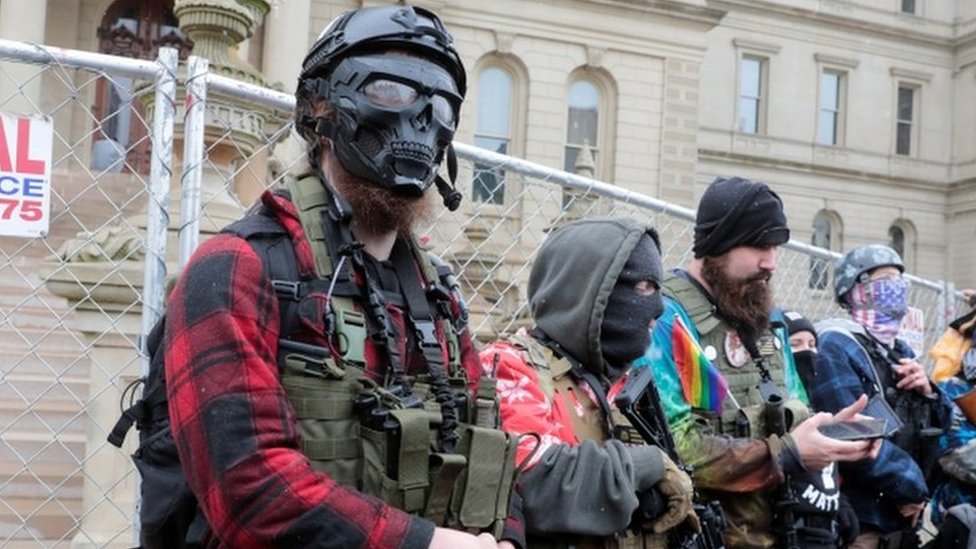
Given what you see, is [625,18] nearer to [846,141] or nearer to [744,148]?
[744,148]

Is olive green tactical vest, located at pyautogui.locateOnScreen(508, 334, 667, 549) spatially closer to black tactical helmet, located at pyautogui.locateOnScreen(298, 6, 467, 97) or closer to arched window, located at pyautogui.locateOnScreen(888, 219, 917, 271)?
black tactical helmet, located at pyautogui.locateOnScreen(298, 6, 467, 97)

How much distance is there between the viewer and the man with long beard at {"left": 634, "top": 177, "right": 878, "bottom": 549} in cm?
299

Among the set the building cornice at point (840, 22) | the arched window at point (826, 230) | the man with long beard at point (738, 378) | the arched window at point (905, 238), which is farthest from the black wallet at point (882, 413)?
the arched window at point (905, 238)

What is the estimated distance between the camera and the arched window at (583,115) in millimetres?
22578

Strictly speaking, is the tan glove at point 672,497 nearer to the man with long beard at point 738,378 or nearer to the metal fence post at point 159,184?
the man with long beard at point 738,378

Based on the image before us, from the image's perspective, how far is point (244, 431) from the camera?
1.66m

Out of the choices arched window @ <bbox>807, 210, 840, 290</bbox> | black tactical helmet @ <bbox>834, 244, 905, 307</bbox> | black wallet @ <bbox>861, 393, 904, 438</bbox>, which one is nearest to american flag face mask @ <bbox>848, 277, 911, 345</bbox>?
black tactical helmet @ <bbox>834, 244, 905, 307</bbox>

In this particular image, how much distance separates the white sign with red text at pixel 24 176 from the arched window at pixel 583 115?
797 inches

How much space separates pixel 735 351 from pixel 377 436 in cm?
192

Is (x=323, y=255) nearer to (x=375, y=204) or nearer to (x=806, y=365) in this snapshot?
(x=375, y=204)

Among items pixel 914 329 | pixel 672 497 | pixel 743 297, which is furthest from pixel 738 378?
pixel 914 329

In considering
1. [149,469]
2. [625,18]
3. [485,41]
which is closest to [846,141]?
[625,18]

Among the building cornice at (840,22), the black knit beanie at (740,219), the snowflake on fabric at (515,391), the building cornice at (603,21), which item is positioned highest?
the building cornice at (840,22)

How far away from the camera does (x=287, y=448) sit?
5.52ft
